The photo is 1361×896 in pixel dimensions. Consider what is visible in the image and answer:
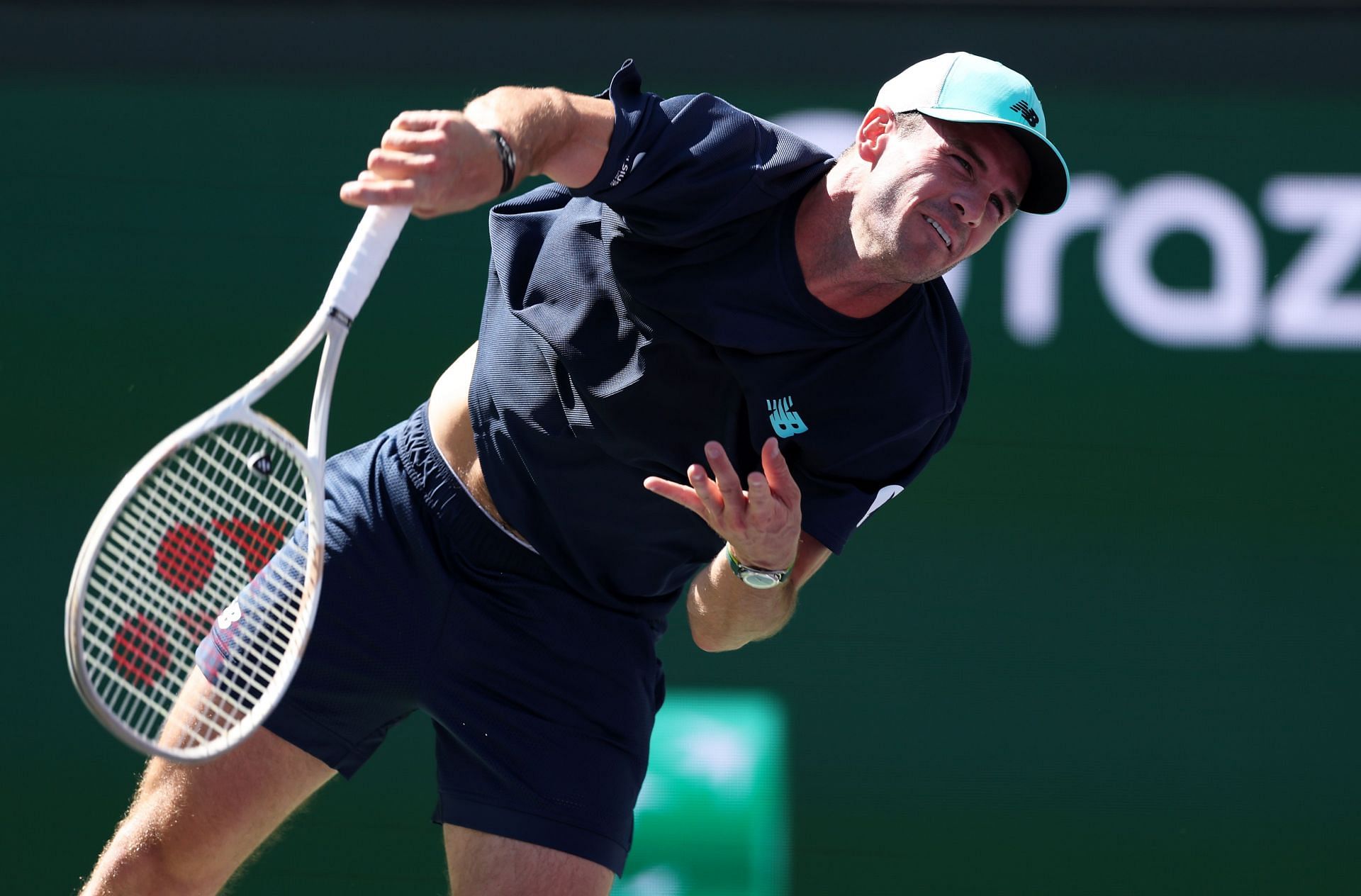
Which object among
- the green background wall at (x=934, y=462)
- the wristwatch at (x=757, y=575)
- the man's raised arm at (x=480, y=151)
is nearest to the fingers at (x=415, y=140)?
the man's raised arm at (x=480, y=151)

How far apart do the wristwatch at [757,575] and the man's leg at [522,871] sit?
55cm

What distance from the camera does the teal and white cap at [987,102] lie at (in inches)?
97.6

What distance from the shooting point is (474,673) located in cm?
280

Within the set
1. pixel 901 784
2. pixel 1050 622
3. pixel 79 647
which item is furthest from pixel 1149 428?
pixel 79 647

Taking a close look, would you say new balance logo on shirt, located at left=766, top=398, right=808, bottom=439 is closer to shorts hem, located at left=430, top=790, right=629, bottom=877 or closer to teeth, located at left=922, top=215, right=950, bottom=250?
teeth, located at left=922, top=215, right=950, bottom=250

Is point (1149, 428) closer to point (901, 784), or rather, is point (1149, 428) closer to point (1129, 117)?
point (1129, 117)

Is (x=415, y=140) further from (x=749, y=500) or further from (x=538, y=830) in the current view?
(x=538, y=830)

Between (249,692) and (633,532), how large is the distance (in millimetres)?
708

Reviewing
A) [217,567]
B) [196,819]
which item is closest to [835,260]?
[217,567]

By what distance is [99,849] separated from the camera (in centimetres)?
388

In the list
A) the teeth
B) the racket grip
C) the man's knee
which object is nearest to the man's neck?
the teeth

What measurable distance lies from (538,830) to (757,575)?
1.89ft

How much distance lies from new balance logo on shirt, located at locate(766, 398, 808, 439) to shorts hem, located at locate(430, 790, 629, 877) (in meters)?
0.75

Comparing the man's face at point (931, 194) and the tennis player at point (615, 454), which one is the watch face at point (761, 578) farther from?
the man's face at point (931, 194)
